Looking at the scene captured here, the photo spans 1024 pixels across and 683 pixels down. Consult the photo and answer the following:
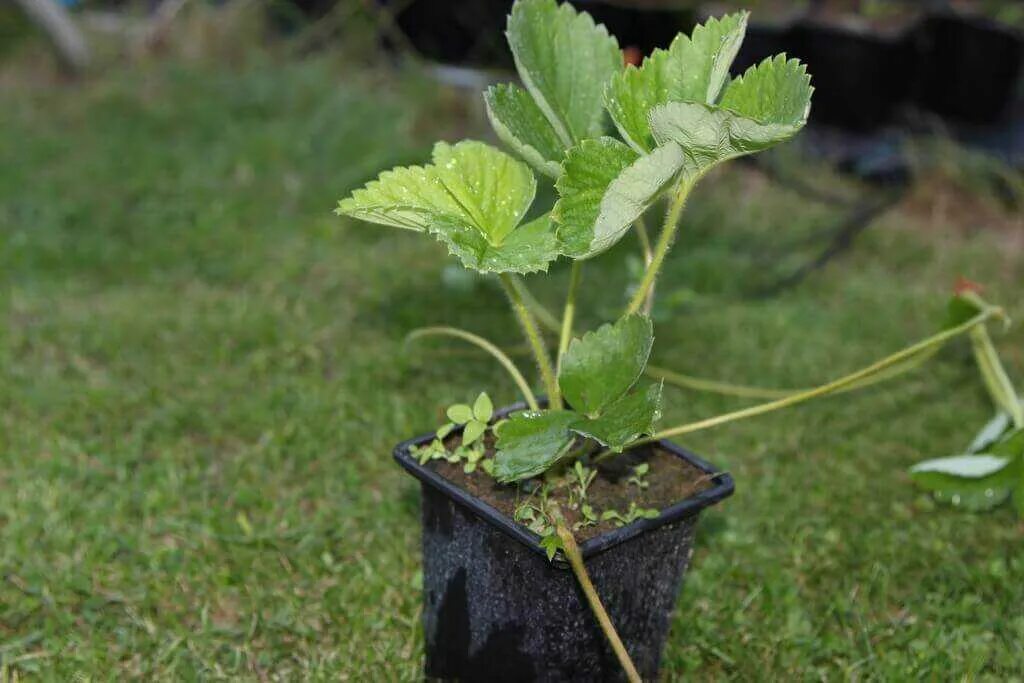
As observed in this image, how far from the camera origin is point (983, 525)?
197cm

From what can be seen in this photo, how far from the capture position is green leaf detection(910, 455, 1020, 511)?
178 centimetres

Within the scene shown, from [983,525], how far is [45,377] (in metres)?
2.01

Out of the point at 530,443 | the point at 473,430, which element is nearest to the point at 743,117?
the point at 530,443

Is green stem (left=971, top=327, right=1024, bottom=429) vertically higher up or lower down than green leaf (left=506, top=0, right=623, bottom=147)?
lower down

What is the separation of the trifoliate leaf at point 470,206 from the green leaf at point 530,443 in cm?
19

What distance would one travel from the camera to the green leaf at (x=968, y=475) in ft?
5.84

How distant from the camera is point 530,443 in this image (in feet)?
3.96

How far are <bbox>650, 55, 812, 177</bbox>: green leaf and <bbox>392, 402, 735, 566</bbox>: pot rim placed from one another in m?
0.43

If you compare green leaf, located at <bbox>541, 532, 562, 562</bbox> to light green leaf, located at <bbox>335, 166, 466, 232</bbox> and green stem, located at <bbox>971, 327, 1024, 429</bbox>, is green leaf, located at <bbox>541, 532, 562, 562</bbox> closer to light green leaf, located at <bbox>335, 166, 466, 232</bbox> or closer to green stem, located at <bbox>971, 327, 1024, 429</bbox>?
light green leaf, located at <bbox>335, 166, 466, 232</bbox>

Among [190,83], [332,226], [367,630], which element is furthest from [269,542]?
[190,83]

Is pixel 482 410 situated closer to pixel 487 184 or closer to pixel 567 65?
pixel 487 184

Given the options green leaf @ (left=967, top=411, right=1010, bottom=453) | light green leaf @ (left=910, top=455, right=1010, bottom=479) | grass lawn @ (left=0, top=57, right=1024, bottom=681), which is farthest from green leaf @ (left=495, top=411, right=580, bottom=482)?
green leaf @ (left=967, top=411, right=1010, bottom=453)

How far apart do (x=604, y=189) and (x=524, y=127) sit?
0.52ft

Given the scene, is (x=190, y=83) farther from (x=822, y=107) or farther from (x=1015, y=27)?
(x=1015, y=27)
